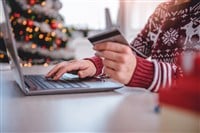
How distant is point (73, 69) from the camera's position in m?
0.96

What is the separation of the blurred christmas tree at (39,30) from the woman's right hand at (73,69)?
2.31 meters

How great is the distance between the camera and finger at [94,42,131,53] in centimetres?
67

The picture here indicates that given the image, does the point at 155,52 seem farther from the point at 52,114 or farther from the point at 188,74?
the point at 188,74

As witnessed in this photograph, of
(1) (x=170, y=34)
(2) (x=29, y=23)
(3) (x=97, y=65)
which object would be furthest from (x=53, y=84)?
(2) (x=29, y=23)

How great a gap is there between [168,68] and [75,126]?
16.1 inches

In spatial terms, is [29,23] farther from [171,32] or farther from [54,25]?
[171,32]

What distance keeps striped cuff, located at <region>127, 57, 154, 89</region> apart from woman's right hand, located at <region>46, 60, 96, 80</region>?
212 millimetres

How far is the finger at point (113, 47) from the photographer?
67 centimetres

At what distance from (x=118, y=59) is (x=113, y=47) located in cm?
5

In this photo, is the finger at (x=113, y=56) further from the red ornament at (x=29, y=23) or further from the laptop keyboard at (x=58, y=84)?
the red ornament at (x=29, y=23)

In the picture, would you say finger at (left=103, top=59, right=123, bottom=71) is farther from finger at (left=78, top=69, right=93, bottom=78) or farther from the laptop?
finger at (left=78, top=69, right=93, bottom=78)

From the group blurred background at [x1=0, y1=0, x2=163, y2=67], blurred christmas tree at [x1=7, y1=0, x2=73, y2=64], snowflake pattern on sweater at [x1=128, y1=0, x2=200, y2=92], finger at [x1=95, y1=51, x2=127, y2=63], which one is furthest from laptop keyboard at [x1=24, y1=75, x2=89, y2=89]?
blurred christmas tree at [x1=7, y1=0, x2=73, y2=64]

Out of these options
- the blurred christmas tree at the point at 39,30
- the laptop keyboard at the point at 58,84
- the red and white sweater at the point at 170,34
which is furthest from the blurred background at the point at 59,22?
the laptop keyboard at the point at 58,84

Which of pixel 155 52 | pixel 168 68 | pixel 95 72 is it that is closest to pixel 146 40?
pixel 155 52
